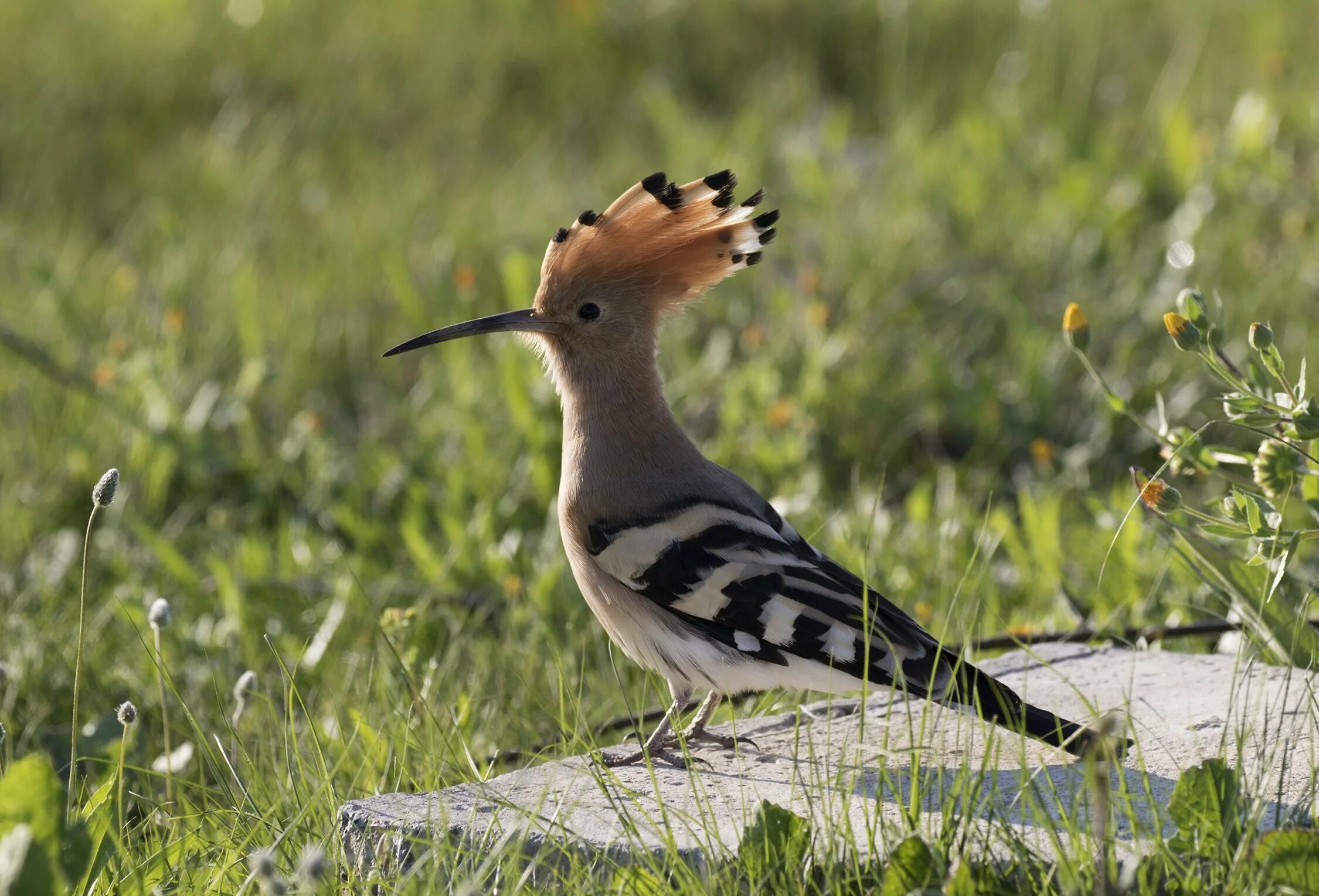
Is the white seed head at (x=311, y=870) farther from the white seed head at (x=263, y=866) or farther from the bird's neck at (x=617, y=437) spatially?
the bird's neck at (x=617, y=437)

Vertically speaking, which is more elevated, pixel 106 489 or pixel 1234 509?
pixel 106 489

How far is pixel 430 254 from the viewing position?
16.6 ft

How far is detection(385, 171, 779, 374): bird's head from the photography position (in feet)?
8.39

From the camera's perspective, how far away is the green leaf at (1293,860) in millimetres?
1637

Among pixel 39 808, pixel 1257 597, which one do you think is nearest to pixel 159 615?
pixel 39 808

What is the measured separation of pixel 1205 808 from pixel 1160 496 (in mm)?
457

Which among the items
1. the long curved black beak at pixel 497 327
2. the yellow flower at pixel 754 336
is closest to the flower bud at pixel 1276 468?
the long curved black beak at pixel 497 327

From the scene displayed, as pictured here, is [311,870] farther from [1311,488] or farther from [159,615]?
[1311,488]

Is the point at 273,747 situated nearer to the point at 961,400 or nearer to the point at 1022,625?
the point at 1022,625

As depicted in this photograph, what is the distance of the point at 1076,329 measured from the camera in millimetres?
2254

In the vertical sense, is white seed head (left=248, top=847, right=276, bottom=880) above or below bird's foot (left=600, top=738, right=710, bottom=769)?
above

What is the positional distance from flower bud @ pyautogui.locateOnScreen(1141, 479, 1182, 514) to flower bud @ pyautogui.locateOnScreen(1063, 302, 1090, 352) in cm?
29

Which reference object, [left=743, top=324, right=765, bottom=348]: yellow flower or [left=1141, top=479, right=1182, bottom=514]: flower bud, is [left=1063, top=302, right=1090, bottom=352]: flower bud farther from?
[left=743, top=324, right=765, bottom=348]: yellow flower

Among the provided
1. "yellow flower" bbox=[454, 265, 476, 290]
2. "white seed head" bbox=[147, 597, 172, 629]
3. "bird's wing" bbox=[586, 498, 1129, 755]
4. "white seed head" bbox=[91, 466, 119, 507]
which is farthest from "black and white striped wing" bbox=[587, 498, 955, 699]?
"yellow flower" bbox=[454, 265, 476, 290]
